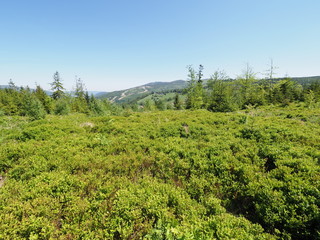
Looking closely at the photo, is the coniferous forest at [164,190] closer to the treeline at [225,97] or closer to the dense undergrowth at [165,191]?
the dense undergrowth at [165,191]

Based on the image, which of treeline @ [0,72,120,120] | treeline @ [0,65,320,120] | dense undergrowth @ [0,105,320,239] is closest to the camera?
dense undergrowth @ [0,105,320,239]

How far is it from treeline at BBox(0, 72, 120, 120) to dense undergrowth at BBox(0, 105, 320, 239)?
17807 millimetres

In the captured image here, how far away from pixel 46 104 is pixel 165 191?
49926 mm

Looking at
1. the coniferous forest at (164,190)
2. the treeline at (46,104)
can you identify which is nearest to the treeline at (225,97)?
the treeline at (46,104)

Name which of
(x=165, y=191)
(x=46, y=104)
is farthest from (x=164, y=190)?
(x=46, y=104)

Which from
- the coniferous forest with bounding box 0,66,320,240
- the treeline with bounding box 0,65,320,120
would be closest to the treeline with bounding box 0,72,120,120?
the treeline with bounding box 0,65,320,120

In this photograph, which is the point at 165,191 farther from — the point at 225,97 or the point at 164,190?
the point at 225,97

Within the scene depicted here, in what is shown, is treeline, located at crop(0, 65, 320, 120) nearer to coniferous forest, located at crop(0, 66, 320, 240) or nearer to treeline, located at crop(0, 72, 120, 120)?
treeline, located at crop(0, 72, 120, 120)

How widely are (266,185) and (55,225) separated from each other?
564cm

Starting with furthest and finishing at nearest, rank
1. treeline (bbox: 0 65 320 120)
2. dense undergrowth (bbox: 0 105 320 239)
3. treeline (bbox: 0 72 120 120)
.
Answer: treeline (bbox: 0 65 320 120), treeline (bbox: 0 72 120 120), dense undergrowth (bbox: 0 105 320 239)

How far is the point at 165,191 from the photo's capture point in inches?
161

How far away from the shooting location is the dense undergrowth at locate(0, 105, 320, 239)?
2.94 m

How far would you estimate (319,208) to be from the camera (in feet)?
10.5

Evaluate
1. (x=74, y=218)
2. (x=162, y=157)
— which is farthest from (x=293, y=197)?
(x=74, y=218)
